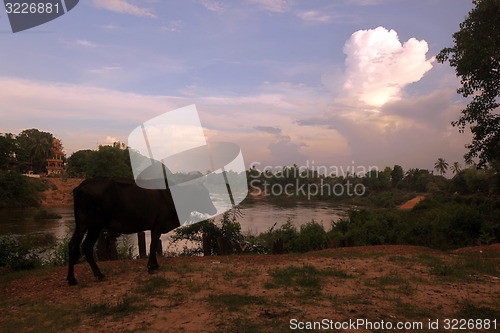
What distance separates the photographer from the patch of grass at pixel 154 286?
16.9 feet

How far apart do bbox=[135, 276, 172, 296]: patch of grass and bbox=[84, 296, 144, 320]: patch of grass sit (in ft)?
1.51

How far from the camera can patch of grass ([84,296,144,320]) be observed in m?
4.25

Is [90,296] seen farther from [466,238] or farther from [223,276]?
[466,238]

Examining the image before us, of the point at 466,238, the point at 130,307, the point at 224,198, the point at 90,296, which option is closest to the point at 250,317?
the point at 130,307

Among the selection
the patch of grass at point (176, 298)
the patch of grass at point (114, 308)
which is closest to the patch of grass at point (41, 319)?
the patch of grass at point (114, 308)

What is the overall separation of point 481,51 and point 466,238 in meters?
8.80

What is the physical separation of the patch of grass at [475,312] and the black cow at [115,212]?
534 centimetres

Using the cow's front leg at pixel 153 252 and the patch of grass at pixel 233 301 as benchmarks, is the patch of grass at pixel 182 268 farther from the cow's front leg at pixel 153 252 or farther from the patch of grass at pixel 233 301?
the patch of grass at pixel 233 301

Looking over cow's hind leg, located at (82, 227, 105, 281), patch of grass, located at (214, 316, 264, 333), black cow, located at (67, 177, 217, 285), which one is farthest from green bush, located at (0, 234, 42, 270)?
patch of grass, located at (214, 316, 264, 333)

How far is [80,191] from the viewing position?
219 inches

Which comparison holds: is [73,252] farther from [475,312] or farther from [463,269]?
[463,269]

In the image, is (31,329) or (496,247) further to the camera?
(496,247)

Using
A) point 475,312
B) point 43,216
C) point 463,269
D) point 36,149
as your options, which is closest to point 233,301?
point 475,312

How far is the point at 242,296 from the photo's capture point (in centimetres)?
485
